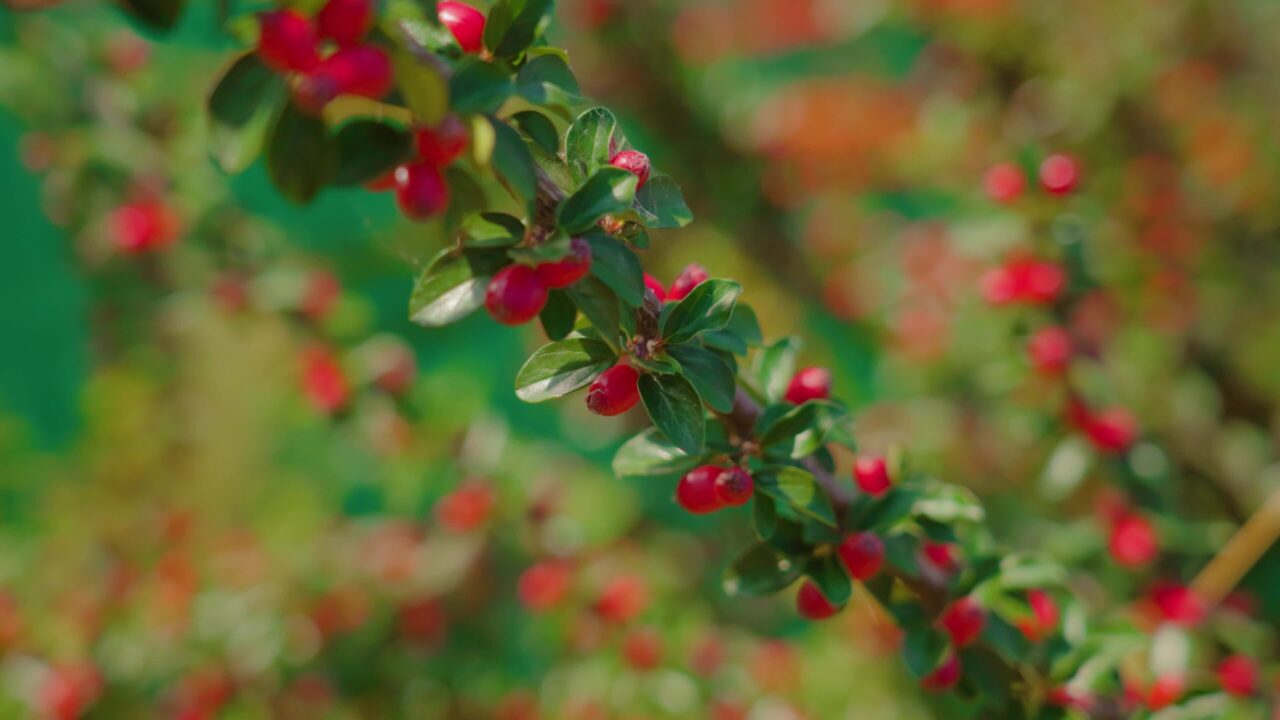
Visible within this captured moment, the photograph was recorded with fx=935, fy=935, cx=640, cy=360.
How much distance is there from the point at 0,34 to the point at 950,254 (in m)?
2.17

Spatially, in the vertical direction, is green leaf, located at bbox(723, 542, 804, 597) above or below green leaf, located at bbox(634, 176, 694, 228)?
below

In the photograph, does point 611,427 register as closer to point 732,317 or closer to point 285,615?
point 285,615

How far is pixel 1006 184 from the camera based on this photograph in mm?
1104

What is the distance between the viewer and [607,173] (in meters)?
0.52

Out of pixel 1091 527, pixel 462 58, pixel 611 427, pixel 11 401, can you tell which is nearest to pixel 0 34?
pixel 11 401

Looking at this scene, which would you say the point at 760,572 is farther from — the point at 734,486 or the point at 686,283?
the point at 686,283

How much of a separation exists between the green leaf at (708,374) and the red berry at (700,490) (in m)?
0.07

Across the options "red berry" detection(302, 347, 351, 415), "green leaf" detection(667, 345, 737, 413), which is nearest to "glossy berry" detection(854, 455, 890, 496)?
"green leaf" detection(667, 345, 737, 413)

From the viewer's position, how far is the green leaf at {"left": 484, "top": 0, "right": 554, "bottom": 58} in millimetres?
553

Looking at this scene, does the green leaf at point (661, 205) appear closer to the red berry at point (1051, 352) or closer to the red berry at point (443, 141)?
the red berry at point (443, 141)

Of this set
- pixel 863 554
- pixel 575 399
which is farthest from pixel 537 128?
pixel 575 399

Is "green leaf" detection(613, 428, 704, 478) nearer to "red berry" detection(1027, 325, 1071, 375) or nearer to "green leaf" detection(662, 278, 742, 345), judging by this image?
"green leaf" detection(662, 278, 742, 345)

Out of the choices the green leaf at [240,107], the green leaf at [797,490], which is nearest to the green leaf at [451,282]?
the green leaf at [240,107]

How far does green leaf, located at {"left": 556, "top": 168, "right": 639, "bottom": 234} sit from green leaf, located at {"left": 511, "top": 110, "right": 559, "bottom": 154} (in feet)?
0.21
